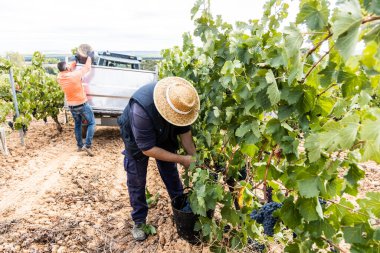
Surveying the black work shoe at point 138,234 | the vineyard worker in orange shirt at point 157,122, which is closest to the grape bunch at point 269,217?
the vineyard worker in orange shirt at point 157,122

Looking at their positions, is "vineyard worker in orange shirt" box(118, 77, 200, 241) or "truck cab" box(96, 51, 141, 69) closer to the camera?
"vineyard worker in orange shirt" box(118, 77, 200, 241)

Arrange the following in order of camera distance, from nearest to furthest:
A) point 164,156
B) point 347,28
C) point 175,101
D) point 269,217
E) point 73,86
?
point 347,28, point 269,217, point 175,101, point 164,156, point 73,86

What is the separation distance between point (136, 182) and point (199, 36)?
172 cm

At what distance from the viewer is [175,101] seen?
102 inches

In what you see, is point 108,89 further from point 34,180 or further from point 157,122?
point 157,122

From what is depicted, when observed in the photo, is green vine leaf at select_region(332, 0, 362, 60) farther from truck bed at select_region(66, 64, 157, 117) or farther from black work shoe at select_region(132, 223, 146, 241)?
truck bed at select_region(66, 64, 157, 117)

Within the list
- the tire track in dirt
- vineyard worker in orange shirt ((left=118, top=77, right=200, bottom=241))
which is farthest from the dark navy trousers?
the tire track in dirt

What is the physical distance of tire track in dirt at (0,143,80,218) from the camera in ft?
13.7

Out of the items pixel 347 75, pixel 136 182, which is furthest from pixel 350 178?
pixel 136 182

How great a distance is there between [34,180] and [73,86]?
2.01 m

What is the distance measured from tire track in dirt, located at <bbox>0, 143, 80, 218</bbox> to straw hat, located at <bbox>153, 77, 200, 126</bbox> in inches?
105

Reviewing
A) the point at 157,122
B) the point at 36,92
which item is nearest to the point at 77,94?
the point at 36,92

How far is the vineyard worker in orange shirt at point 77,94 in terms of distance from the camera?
242 inches

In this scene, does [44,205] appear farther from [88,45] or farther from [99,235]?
[88,45]
